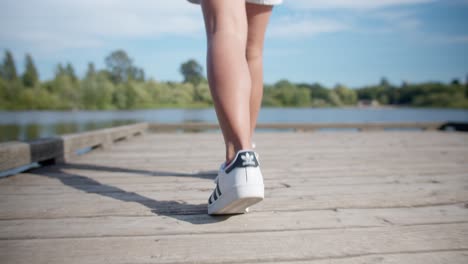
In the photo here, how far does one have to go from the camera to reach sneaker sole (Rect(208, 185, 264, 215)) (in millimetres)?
791

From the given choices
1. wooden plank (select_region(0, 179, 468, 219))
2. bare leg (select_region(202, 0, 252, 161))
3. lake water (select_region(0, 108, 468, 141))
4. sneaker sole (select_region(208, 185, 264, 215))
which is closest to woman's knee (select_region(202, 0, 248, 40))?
bare leg (select_region(202, 0, 252, 161))

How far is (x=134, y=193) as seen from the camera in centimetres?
122

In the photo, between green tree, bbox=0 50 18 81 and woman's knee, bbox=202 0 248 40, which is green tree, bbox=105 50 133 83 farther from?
woman's knee, bbox=202 0 248 40

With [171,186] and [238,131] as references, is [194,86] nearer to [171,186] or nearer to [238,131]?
[171,186]

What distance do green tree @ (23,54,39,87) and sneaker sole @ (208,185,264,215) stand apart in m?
44.9

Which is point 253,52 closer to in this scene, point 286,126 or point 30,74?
point 286,126

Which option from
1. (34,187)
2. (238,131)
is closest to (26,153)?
(34,187)

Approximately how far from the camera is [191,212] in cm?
97

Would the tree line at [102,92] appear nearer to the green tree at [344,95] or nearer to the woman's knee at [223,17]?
the green tree at [344,95]

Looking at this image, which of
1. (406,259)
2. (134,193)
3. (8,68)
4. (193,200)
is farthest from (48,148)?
(8,68)

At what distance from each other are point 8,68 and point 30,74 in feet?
8.61

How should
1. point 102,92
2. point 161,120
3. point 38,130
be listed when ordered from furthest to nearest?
point 102,92, point 38,130, point 161,120

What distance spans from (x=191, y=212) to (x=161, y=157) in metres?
1.42

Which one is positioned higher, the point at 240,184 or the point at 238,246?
the point at 240,184
